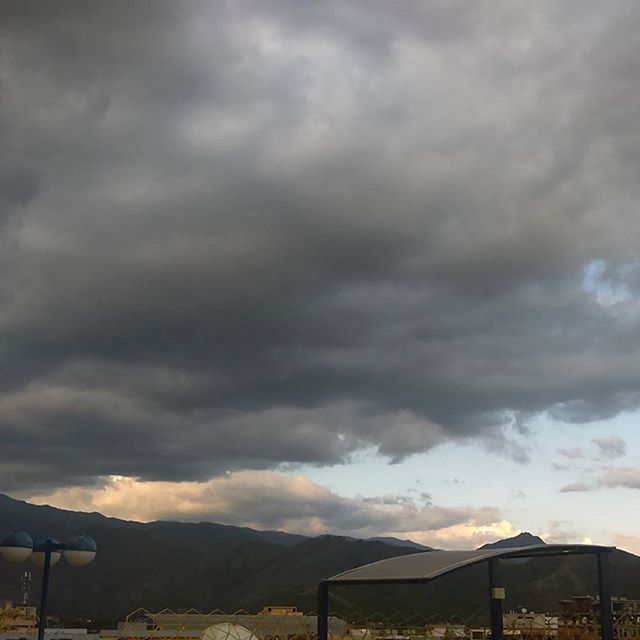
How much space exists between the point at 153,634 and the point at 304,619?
3594 centimetres

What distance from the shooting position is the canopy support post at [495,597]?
42.7 meters

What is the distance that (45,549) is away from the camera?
29969 mm

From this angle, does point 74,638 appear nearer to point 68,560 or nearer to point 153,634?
point 153,634

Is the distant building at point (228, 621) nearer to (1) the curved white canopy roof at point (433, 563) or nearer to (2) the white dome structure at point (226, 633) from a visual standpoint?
(2) the white dome structure at point (226, 633)

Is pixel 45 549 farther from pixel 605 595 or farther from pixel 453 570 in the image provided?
pixel 605 595

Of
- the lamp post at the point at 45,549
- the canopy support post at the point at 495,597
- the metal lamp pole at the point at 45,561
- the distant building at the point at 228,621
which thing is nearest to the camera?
the lamp post at the point at 45,549

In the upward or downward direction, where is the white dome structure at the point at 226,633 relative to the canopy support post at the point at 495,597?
downward

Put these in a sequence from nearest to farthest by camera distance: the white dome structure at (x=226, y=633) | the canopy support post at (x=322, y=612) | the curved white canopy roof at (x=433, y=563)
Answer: the curved white canopy roof at (x=433, y=563)
the canopy support post at (x=322, y=612)
the white dome structure at (x=226, y=633)

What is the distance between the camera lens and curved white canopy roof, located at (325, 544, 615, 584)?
3681 cm

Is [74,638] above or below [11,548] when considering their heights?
below

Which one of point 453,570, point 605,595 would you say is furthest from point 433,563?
point 605,595

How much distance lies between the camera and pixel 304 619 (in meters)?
115

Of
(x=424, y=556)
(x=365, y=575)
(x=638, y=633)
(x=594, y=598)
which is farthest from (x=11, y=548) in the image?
(x=594, y=598)

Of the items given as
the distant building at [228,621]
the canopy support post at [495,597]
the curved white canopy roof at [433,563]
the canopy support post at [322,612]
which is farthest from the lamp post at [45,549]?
the distant building at [228,621]
